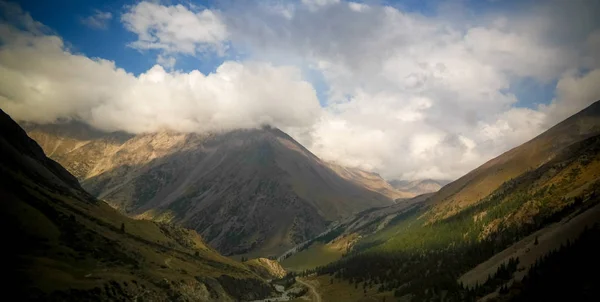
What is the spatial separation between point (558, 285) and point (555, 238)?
1863 inches

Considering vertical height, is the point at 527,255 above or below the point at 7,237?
below

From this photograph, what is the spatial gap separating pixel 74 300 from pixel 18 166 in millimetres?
123071

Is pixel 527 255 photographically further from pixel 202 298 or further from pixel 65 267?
pixel 65 267

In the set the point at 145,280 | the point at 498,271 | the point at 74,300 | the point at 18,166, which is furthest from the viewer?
the point at 18,166

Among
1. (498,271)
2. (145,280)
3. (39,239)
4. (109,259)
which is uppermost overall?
(39,239)

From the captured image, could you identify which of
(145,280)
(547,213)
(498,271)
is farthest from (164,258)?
(547,213)

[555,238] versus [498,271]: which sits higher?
[555,238]

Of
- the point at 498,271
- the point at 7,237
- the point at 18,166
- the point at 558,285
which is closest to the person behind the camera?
the point at 558,285

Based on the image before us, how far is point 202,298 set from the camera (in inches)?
6535

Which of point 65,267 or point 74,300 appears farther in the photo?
point 65,267

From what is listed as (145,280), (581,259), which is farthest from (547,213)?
(145,280)

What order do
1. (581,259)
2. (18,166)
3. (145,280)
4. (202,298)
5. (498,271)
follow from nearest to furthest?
(581,259) < (498,271) < (145,280) < (202,298) < (18,166)

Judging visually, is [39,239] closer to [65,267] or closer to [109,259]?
[65,267]

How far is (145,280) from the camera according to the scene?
139750mm
